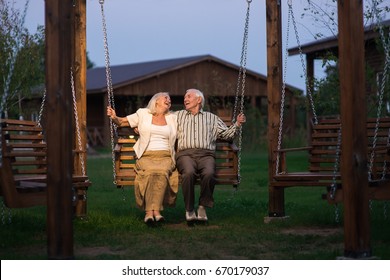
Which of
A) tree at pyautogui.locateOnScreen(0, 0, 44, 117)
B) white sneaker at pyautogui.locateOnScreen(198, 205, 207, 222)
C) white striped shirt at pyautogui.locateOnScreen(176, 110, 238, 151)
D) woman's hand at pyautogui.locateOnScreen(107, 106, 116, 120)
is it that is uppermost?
tree at pyautogui.locateOnScreen(0, 0, 44, 117)

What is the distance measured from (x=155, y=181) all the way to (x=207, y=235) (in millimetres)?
1000

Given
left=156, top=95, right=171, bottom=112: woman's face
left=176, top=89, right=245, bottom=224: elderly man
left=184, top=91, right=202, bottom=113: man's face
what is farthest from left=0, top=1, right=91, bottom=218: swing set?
left=184, top=91, right=202, bottom=113: man's face

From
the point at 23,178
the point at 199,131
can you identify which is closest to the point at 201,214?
the point at 199,131

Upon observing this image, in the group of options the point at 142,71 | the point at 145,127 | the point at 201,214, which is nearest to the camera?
the point at 201,214

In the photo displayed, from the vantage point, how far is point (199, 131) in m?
9.25

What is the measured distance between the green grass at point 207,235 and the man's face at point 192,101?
3.93ft

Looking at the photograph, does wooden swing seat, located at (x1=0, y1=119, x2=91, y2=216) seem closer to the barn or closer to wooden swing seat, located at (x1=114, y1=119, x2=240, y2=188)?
wooden swing seat, located at (x1=114, y1=119, x2=240, y2=188)

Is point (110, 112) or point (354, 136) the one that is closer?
point (354, 136)

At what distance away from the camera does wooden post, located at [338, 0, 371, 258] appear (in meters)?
6.29

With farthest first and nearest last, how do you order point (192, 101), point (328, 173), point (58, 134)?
point (192, 101) < point (328, 173) < point (58, 134)

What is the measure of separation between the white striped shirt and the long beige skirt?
26 centimetres

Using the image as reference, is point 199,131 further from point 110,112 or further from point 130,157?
point 110,112
